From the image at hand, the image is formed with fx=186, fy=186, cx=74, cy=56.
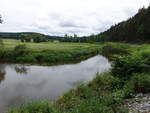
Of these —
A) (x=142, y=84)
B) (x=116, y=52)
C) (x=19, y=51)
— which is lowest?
(x=116, y=52)

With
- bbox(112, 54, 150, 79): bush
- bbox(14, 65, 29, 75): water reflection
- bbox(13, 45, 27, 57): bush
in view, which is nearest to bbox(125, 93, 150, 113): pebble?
bbox(112, 54, 150, 79): bush

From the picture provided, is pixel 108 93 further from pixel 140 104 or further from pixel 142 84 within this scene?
pixel 140 104

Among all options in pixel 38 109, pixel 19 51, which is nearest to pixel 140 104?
pixel 38 109

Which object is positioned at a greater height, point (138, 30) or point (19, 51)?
point (138, 30)

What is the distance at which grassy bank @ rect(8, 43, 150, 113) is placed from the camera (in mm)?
7594

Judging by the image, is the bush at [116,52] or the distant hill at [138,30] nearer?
the bush at [116,52]

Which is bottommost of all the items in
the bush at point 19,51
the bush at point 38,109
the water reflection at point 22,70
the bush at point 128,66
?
the water reflection at point 22,70

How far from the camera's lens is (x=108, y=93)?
9.63m

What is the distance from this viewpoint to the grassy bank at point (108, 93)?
7.59 meters

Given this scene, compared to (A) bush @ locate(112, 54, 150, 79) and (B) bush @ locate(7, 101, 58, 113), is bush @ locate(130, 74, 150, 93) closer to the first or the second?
(A) bush @ locate(112, 54, 150, 79)

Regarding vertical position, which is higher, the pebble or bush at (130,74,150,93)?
bush at (130,74,150,93)

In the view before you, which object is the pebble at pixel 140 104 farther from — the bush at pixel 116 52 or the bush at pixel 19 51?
the bush at pixel 19 51

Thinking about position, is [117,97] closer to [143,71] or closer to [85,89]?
[85,89]

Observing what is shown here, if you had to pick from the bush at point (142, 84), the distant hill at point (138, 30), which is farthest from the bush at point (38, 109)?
the distant hill at point (138, 30)
